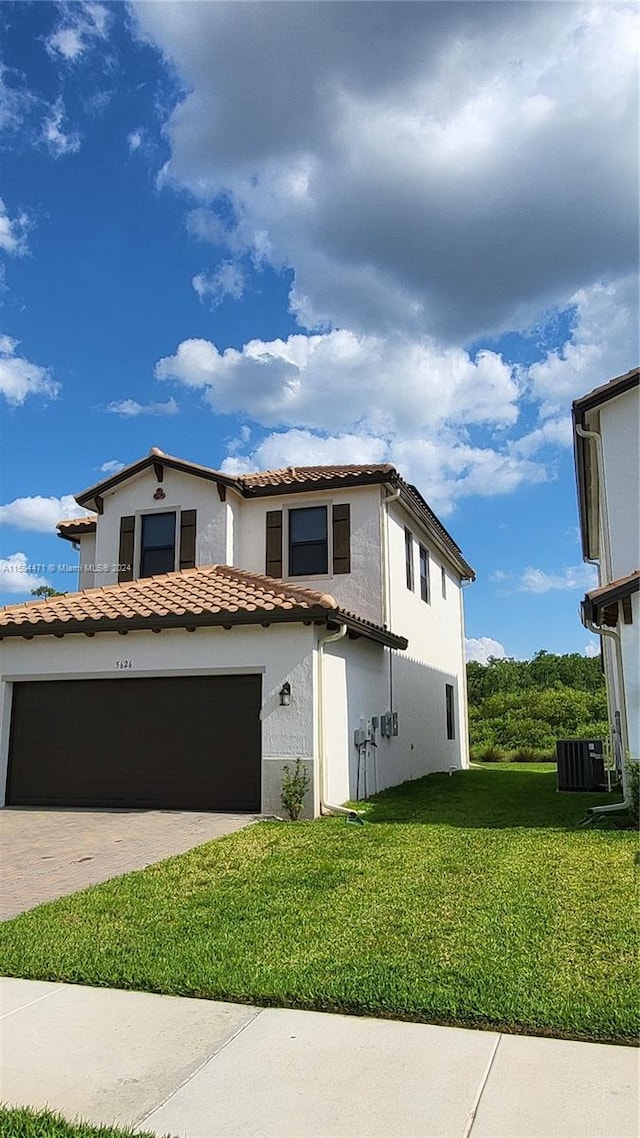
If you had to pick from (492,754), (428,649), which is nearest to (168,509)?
(428,649)

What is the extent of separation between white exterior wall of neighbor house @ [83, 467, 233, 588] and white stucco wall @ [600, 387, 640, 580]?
8.30 metres

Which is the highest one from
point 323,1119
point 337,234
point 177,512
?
point 337,234

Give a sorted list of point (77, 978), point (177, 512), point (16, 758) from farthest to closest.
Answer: point (177, 512), point (16, 758), point (77, 978)

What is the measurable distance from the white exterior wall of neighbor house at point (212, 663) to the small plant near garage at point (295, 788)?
15cm

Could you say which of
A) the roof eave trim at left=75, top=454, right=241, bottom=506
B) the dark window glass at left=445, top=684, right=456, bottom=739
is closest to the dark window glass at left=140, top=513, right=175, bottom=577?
the roof eave trim at left=75, top=454, right=241, bottom=506

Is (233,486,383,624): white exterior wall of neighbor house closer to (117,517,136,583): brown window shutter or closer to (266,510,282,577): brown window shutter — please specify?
(266,510,282,577): brown window shutter

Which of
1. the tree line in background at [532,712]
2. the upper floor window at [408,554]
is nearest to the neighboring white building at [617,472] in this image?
the upper floor window at [408,554]

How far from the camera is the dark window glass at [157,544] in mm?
18141

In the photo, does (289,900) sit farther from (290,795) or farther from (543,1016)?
(290,795)

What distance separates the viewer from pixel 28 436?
1551 cm

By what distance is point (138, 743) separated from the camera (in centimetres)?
1341

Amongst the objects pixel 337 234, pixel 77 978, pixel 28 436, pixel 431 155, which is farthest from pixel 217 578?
pixel 77 978

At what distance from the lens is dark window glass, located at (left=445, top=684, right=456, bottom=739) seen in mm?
23453

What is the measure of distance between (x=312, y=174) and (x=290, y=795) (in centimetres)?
1000
